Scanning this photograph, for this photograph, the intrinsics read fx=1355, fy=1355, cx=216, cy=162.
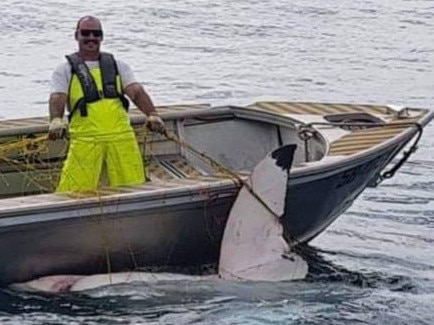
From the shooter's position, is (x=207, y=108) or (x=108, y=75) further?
(x=207, y=108)

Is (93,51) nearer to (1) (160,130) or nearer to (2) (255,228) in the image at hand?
Result: (1) (160,130)

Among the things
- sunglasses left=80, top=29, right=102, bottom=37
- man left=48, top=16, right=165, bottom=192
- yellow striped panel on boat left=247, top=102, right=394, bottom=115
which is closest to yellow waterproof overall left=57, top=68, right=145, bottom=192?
man left=48, top=16, right=165, bottom=192

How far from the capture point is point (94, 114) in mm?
10328

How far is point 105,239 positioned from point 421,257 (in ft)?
10.7

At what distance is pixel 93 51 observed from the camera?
33.7 feet

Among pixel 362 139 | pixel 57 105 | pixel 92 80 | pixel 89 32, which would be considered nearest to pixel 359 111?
pixel 362 139

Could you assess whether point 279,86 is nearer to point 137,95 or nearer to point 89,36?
point 137,95

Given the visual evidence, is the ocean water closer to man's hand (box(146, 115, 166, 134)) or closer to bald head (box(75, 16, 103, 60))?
man's hand (box(146, 115, 166, 134))

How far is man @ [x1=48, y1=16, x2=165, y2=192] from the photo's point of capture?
33.5 feet

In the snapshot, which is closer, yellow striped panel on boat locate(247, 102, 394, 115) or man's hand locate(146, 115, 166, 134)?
man's hand locate(146, 115, 166, 134)

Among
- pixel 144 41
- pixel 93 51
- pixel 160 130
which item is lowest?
pixel 144 41

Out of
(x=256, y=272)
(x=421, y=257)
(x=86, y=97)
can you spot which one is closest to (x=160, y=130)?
(x=86, y=97)

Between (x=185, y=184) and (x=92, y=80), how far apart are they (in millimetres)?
1059

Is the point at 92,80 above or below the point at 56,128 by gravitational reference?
above
